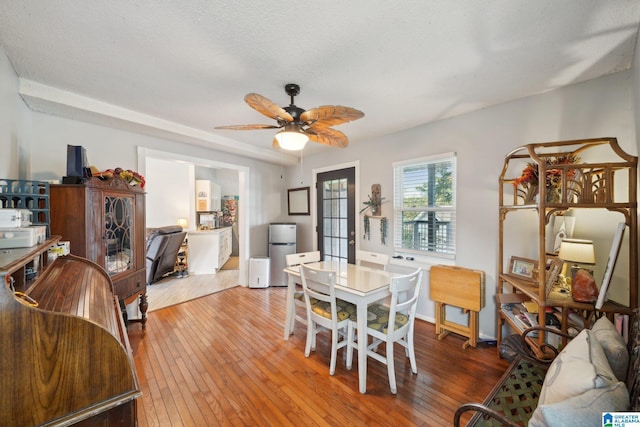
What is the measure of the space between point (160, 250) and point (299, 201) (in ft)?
8.56

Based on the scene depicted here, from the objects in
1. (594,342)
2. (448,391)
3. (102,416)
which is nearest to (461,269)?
(448,391)

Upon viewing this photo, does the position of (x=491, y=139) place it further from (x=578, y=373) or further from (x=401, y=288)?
(x=578, y=373)

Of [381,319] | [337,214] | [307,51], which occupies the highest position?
[307,51]

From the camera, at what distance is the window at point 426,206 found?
2889mm

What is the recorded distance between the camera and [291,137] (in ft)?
6.40

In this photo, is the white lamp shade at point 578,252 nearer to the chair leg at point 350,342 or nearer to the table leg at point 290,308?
the chair leg at point 350,342

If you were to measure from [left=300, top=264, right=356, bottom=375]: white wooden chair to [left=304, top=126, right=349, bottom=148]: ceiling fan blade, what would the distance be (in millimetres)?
1172

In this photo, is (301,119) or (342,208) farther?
(342,208)

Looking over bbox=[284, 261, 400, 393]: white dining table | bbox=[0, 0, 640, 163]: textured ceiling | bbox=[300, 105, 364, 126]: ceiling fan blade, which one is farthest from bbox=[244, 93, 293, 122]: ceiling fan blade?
bbox=[284, 261, 400, 393]: white dining table

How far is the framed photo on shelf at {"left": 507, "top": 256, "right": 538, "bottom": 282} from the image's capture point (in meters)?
2.16

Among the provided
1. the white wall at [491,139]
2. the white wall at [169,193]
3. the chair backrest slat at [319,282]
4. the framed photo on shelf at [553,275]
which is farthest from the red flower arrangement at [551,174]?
the white wall at [169,193]

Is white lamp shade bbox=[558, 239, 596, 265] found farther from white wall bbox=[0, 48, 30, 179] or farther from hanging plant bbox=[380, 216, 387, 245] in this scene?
white wall bbox=[0, 48, 30, 179]

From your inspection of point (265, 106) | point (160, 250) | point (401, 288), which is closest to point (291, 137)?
point (265, 106)

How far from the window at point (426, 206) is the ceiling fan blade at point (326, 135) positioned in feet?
4.43
